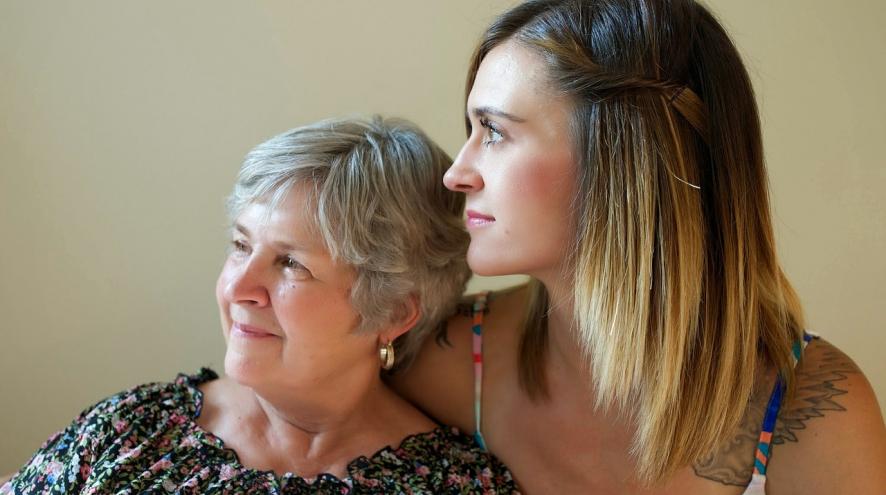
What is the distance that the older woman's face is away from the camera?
1557 millimetres

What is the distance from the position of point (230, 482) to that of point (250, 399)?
8.7 inches

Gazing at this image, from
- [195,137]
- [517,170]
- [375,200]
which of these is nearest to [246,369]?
[375,200]

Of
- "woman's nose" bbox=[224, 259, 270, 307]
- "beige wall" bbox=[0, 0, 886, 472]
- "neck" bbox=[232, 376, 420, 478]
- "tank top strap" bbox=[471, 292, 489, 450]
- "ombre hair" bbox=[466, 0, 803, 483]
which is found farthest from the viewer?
"beige wall" bbox=[0, 0, 886, 472]

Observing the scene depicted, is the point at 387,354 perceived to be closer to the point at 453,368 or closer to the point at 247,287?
the point at 453,368

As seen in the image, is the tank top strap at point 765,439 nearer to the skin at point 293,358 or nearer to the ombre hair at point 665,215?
the ombre hair at point 665,215

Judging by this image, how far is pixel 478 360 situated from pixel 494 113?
583mm

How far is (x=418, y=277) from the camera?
→ 5.52 ft

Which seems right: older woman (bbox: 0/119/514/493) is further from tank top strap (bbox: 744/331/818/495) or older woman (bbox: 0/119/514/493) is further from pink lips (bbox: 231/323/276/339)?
tank top strap (bbox: 744/331/818/495)

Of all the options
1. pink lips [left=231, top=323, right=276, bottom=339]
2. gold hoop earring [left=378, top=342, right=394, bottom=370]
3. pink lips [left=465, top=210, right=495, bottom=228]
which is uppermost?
pink lips [left=465, top=210, right=495, bottom=228]

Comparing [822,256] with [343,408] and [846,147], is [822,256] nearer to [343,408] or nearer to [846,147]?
[846,147]

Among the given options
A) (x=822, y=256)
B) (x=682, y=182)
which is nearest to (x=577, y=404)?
(x=682, y=182)

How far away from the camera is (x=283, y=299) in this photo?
1.56 metres

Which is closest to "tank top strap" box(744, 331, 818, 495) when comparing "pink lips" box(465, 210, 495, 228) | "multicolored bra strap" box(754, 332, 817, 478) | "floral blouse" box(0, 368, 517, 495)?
"multicolored bra strap" box(754, 332, 817, 478)

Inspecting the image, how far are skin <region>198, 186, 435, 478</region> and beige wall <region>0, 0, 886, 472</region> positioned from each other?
0.49m
